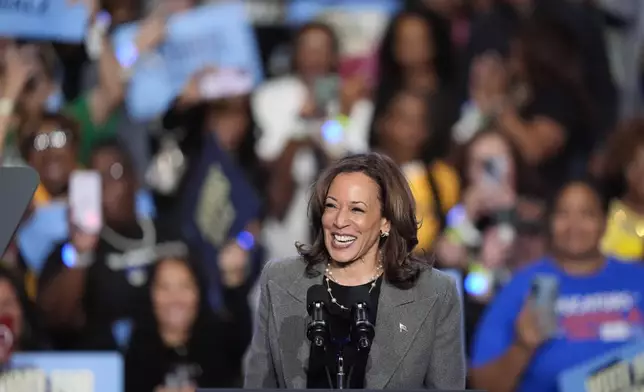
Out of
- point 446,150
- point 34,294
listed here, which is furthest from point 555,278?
point 34,294

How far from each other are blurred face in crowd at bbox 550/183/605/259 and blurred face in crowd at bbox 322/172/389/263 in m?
2.92

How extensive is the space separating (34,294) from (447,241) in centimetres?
209

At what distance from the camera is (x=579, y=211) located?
5902 mm

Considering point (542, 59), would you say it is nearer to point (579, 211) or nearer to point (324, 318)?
point (579, 211)

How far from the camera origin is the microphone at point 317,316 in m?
2.87

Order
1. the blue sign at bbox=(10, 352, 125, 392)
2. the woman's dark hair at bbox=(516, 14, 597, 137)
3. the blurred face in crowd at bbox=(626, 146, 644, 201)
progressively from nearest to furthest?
the blue sign at bbox=(10, 352, 125, 392), the blurred face in crowd at bbox=(626, 146, 644, 201), the woman's dark hair at bbox=(516, 14, 597, 137)

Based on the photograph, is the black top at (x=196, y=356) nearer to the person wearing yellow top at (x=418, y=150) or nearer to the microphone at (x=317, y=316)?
the person wearing yellow top at (x=418, y=150)

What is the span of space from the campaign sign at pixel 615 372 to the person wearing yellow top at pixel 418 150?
1272mm

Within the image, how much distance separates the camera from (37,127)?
20.0ft

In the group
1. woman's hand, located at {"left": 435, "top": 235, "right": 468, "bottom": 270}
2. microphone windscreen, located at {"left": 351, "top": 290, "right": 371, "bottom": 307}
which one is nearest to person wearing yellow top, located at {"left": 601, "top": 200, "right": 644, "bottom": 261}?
woman's hand, located at {"left": 435, "top": 235, "right": 468, "bottom": 270}

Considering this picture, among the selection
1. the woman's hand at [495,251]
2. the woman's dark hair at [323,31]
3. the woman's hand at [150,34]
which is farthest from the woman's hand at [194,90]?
the woman's hand at [495,251]

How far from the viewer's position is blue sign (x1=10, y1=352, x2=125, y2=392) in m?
5.15

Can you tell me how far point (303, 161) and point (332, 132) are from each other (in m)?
0.26

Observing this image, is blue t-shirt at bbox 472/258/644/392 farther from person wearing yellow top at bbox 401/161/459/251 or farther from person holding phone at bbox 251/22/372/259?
person holding phone at bbox 251/22/372/259
